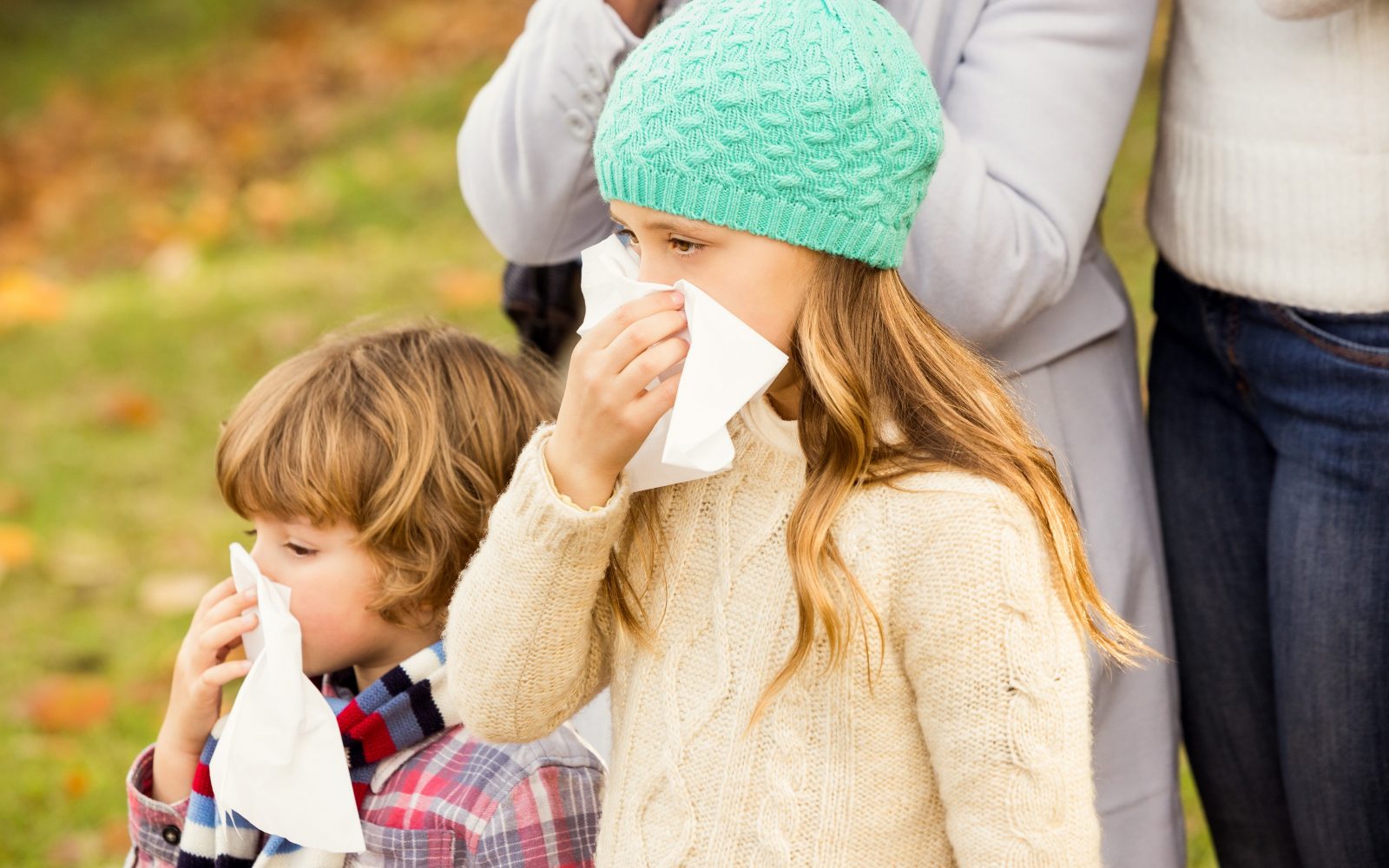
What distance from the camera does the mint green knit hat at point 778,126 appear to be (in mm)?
1631

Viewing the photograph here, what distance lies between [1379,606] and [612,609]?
44.2 inches

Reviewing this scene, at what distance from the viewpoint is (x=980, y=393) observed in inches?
69.2

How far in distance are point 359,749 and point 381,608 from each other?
0.67 ft

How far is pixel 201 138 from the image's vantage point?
8.36 meters

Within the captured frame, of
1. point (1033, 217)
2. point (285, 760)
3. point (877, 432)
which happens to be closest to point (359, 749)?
point (285, 760)

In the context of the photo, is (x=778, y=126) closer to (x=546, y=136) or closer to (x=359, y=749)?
(x=546, y=136)

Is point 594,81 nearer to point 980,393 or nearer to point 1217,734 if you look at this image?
point 980,393

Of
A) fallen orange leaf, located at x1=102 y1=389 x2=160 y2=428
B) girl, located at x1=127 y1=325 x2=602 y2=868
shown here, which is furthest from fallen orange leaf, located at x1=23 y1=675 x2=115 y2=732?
girl, located at x1=127 y1=325 x2=602 y2=868

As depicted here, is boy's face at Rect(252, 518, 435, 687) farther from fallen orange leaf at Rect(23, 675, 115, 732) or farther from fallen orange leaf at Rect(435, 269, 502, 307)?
fallen orange leaf at Rect(435, 269, 502, 307)

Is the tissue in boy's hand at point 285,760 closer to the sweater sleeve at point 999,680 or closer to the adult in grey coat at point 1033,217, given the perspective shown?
the adult in grey coat at point 1033,217

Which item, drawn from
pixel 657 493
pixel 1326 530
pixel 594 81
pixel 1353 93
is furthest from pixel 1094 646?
pixel 594 81

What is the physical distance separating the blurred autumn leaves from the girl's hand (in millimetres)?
5328

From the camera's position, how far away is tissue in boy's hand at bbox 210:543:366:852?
1.98 meters

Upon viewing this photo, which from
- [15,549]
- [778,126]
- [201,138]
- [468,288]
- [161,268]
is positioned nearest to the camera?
[778,126]
